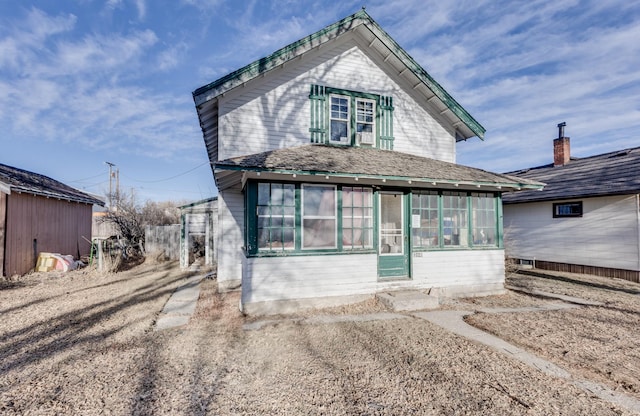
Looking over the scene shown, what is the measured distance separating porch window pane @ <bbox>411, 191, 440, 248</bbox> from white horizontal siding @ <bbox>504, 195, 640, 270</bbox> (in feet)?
24.9

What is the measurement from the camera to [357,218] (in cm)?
792

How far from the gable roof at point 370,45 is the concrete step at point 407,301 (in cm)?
608

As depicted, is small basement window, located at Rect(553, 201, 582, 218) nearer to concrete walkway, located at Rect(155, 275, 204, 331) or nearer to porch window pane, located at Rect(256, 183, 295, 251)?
porch window pane, located at Rect(256, 183, 295, 251)

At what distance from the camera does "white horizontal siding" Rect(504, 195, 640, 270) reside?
1108 cm

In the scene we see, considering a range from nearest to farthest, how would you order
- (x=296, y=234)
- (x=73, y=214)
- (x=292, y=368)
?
(x=292, y=368) → (x=296, y=234) → (x=73, y=214)

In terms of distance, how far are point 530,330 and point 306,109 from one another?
764 cm

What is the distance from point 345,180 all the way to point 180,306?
5.21 metres

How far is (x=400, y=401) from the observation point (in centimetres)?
357

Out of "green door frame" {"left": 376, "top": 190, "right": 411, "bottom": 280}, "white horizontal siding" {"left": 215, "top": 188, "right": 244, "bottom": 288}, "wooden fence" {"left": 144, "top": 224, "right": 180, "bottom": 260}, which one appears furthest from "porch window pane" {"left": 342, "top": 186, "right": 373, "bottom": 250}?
"wooden fence" {"left": 144, "top": 224, "right": 180, "bottom": 260}

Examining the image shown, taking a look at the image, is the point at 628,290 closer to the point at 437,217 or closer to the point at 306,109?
the point at 437,217

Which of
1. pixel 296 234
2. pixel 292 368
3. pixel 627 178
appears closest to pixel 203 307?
pixel 296 234

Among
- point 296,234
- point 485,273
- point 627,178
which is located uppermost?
point 627,178

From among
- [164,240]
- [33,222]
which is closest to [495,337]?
[164,240]

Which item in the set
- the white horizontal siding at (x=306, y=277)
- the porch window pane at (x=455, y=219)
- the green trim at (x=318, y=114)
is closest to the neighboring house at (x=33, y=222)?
the white horizontal siding at (x=306, y=277)
